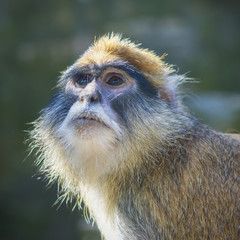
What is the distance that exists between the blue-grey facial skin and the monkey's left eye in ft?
0.24

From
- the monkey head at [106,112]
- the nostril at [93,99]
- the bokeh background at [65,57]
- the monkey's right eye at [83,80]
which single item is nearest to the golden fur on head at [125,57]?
the monkey head at [106,112]

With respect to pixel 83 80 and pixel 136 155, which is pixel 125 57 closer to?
pixel 83 80

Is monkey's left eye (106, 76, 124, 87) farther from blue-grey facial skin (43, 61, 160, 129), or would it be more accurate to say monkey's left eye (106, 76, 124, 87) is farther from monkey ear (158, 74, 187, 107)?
monkey ear (158, 74, 187, 107)

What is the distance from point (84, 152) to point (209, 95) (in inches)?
260

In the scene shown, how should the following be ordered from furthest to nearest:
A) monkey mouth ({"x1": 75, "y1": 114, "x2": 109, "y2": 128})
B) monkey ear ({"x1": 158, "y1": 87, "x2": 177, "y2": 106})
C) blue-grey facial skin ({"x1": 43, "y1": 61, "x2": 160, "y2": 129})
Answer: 1. monkey ear ({"x1": 158, "y1": 87, "x2": 177, "y2": 106})
2. blue-grey facial skin ({"x1": 43, "y1": 61, "x2": 160, "y2": 129})
3. monkey mouth ({"x1": 75, "y1": 114, "x2": 109, "y2": 128})

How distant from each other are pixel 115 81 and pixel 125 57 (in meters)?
0.30

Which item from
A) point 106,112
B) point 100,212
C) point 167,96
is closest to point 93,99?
point 106,112

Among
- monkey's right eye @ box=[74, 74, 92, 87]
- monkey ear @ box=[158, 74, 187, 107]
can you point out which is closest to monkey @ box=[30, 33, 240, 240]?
monkey's right eye @ box=[74, 74, 92, 87]

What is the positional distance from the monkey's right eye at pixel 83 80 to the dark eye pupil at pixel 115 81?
0.55 ft

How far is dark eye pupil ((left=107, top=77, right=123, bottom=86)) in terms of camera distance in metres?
2.95

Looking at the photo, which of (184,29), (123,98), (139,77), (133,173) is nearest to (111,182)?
(133,173)

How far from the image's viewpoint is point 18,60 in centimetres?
1016

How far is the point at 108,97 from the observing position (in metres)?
2.84

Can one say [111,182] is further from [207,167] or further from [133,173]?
[207,167]
